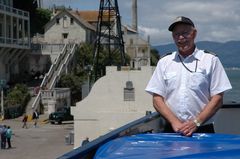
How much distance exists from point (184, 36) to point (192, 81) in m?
0.33

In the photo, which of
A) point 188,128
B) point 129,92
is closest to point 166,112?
point 188,128

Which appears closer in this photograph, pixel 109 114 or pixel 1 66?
pixel 109 114

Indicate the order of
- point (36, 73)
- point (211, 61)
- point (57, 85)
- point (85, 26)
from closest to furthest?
point (211, 61) → point (57, 85) → point (36, 73) → point (85, 26)

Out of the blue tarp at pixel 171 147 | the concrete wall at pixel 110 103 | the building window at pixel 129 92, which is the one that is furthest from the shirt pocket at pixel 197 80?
the building window at pixel 129 92

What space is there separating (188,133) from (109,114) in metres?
23.2

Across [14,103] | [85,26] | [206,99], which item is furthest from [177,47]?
[85,26]

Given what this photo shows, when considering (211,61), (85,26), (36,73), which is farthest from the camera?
(85,26)

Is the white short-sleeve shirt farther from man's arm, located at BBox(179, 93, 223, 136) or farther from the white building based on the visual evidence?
the white building

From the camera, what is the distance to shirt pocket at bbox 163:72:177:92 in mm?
4691

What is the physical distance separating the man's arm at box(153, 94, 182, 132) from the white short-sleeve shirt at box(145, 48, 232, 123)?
0.05 meters

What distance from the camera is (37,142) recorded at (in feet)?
116

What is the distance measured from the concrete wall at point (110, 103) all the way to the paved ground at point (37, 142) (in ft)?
5.98

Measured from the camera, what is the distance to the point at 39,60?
68.1 m

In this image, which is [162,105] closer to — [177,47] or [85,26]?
[177,47]
